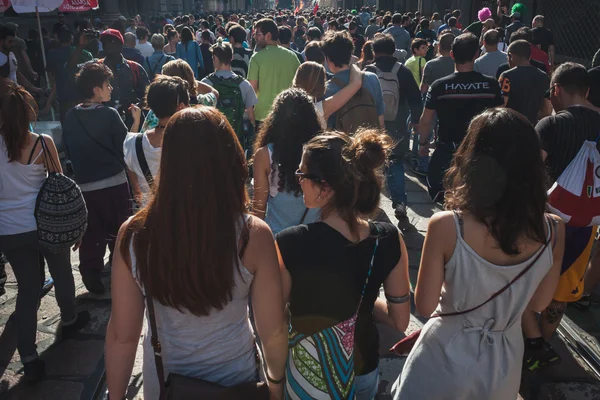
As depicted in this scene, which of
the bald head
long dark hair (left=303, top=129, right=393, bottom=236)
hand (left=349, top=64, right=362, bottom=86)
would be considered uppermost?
long dark hair (left=303, top=129, right=393, bottom=236)

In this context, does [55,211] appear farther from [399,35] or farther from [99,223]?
[399,35]

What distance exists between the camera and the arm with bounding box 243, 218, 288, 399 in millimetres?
1723

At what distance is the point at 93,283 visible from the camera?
432cm

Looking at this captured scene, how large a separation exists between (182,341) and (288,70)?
4.65 metres

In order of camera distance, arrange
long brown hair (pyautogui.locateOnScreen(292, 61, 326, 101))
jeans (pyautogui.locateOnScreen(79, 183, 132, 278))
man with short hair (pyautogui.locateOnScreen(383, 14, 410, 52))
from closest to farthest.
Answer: long brown hair (pyautogui.locateOnScreen(292, 61, 326, 101)), jeans (pyautogui.locateOnScreen(79, 183, 132, 278)), man with short hair (pyautogui.locateOnScreen(383, 14, 410, 52))

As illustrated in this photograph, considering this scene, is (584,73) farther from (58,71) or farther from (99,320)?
(58,71)

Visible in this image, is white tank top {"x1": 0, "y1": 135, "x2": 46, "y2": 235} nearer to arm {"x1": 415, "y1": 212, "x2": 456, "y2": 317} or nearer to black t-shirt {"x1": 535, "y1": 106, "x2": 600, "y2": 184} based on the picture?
arm {"x1": 415, "y1": 212, "x2": 456, "y2": 317}

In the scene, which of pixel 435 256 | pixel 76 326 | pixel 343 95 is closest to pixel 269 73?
pixel 343 95

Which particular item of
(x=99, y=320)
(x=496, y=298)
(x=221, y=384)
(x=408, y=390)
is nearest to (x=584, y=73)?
(x=496, y=298)

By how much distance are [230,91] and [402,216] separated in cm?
208

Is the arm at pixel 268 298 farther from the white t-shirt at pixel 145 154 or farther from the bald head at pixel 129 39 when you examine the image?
the bald head at pixel 129 39

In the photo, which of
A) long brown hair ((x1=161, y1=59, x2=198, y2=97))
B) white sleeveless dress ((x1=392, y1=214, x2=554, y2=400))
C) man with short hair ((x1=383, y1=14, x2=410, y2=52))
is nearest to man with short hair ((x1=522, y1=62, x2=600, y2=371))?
white sleeveless dress ((x1=392, y1=214, x2=554, y2=400))

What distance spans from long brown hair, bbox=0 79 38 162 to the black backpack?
0.40 feet

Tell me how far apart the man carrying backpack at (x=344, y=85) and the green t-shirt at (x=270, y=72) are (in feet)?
4.59
